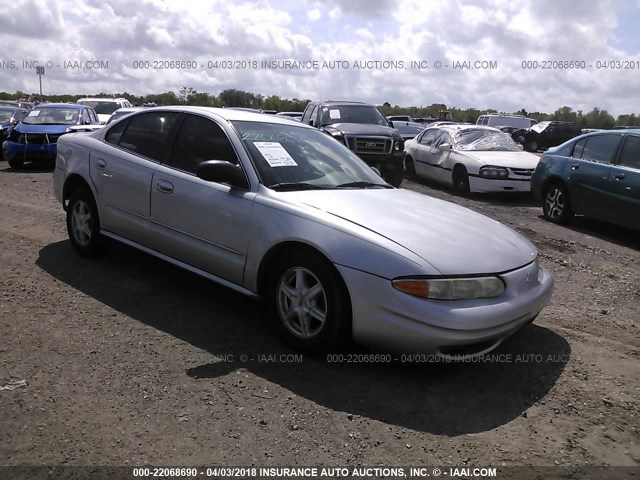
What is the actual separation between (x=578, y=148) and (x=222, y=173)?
6642 mm

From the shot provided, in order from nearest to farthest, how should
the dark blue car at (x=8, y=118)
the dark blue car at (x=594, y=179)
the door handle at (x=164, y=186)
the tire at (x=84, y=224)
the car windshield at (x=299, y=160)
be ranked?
the car windshield at (x=299, y=160) < the door handle at (x=164, y=186) < the tire at (x=84, y=224) < the dark blue car at (x=594, y=179) < the dark blue car at (x=8, y=118)

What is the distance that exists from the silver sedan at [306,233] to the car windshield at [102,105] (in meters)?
14.7

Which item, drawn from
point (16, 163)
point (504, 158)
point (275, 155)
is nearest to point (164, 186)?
point (275, 155)

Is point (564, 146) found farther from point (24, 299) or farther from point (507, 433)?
point (24, 299)

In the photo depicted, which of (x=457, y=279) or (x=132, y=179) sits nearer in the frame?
(x=457, y=279)

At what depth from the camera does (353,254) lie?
3465mm

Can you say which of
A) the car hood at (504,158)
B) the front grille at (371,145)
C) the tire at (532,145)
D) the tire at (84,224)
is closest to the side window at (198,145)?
the tire at (84,224)

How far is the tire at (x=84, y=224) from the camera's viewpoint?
5.38 meters

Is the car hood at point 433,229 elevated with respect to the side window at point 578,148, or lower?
lower

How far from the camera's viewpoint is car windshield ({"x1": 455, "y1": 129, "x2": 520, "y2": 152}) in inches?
479

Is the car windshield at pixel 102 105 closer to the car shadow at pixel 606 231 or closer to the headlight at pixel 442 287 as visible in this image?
the car shadow at pixel 606 231

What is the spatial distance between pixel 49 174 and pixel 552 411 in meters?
12.0

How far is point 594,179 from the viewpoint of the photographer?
26.8 feet

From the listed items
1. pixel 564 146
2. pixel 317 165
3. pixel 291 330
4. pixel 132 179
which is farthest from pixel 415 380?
pixel 564 146
